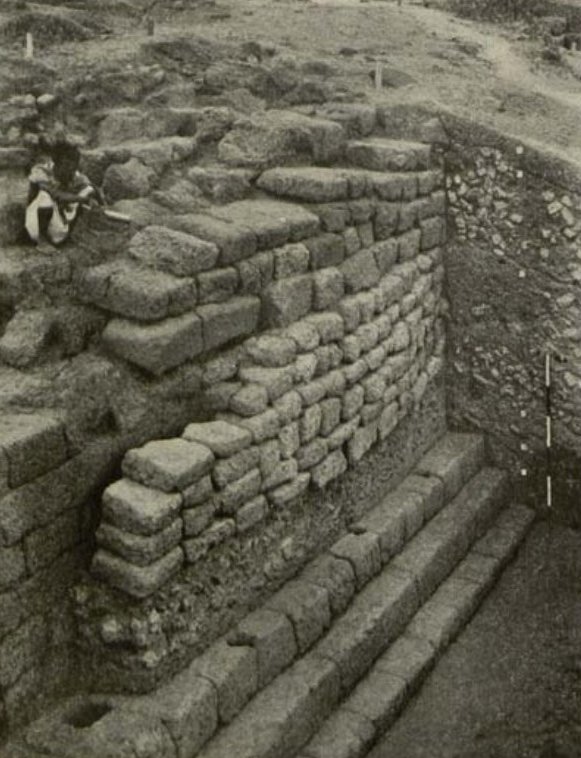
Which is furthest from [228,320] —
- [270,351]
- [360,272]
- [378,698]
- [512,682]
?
[512,682]

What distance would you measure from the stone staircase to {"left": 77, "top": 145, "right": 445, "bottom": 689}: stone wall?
0.50 feet

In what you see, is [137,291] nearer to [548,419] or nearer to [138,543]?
[138,543]

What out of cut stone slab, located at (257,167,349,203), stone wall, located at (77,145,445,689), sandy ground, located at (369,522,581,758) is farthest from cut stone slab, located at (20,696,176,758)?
cut stone slab, located at (257,167,349,203)

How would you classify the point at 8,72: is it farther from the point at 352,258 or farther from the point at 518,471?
the point at 518,471

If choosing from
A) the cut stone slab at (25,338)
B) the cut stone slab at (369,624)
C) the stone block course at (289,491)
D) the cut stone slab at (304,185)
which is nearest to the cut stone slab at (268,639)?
the cut stone slab at (369,624)

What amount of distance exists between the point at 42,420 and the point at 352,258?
8.68ft

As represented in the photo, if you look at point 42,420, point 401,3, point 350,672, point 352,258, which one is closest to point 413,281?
point 352,258

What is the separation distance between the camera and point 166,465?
447 centimetres

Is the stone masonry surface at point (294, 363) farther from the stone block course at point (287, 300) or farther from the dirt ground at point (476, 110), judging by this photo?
the dirt ground at point (476, 110)

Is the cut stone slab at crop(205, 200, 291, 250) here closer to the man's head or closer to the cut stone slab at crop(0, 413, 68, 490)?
the man's head

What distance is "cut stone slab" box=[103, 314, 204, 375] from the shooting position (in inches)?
185

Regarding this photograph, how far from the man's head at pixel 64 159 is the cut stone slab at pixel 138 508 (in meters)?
2.06

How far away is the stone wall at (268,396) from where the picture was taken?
449cm

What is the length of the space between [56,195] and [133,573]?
217cm
